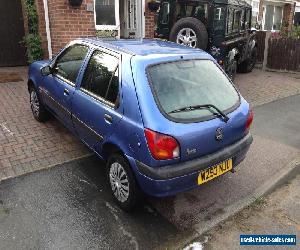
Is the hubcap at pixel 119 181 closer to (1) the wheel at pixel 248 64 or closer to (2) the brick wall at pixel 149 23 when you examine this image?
(2) the brick wall at pixel 149 23

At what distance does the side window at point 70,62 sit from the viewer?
13.6 ft

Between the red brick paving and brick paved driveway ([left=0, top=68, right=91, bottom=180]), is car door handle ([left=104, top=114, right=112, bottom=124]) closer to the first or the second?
brick paved driveway ([left=0, top=68, right=91, bottom=180])

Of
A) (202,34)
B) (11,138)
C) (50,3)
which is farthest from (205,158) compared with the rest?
(50,3)

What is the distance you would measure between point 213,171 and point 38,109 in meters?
3.58

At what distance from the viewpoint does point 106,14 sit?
31.7 ft

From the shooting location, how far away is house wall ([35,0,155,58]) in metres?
8.21

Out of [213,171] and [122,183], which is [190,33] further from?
[122,183]

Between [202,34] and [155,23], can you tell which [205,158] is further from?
[155,23]

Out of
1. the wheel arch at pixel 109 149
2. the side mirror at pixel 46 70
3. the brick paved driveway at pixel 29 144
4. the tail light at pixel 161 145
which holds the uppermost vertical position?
the side mirror at pixel 46 70

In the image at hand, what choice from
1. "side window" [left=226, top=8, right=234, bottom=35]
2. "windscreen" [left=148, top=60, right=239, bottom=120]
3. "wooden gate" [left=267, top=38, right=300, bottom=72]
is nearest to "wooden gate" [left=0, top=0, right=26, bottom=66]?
"side window" [left=226, top=8, right=234, bottom=35]

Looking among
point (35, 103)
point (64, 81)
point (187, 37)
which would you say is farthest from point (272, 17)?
point (64, 81)

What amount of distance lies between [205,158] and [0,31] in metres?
8.77

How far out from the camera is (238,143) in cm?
358

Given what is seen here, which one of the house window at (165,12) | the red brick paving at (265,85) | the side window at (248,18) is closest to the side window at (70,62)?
the red brick paving at (265,85)
